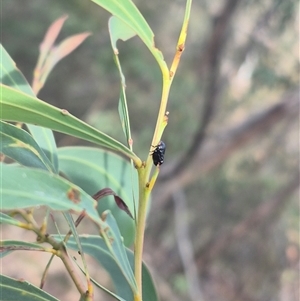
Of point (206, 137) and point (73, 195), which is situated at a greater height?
point (206, 137)

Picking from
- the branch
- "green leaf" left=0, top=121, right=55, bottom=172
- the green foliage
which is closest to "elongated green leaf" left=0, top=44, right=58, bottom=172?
the green foliage

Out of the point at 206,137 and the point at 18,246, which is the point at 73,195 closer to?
the point at 18,246

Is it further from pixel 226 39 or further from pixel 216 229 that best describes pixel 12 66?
pixel 216 229

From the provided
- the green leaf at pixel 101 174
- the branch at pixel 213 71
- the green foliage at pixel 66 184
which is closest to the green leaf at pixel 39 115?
the green foliage at pixel 66 184

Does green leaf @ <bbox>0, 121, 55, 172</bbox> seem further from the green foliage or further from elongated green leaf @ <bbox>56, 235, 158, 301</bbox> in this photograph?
elongated green leaf @ <bbox>56, 235, 158, 301</bbox>

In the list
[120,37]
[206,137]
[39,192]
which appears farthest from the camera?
[206,137]

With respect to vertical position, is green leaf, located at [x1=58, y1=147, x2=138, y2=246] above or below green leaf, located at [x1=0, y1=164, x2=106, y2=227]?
above

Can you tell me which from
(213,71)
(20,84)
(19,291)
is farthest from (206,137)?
(19,291)
